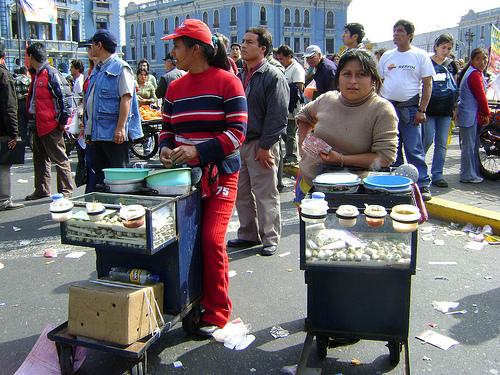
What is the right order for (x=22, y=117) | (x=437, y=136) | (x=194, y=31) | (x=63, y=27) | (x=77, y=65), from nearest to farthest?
1. (x=194, y=31)
2. (x=437, y=136)
3. (x=22, y=117)
4. (x=77, y=65)
5. (x=63, y=27)

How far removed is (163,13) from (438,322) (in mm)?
84366

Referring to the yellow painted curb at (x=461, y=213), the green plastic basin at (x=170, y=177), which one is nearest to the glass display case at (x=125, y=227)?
the green plastic basin at (x=170, y=177)

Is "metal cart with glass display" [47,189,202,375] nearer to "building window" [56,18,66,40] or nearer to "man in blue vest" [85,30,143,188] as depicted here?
"man in blue vest" [85,30,143,188]

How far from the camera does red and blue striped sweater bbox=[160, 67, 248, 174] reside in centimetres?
346

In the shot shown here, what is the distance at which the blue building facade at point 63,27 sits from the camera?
2058 inches

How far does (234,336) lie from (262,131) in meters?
2.31

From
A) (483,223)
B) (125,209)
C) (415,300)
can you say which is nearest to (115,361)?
(125,209)

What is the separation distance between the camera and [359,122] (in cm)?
328

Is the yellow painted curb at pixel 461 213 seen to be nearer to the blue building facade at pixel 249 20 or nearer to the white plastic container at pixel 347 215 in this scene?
the white plastic container at pixel 347 215

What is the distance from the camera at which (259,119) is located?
532 centimetres

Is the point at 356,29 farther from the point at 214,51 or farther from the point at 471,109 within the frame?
the point at 214,51

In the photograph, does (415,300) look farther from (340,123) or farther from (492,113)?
(492,113)

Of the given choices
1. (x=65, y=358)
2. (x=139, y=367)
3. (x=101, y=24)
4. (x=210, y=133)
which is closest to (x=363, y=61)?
(x=210, y=133)

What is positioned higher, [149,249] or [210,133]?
[210,133]
